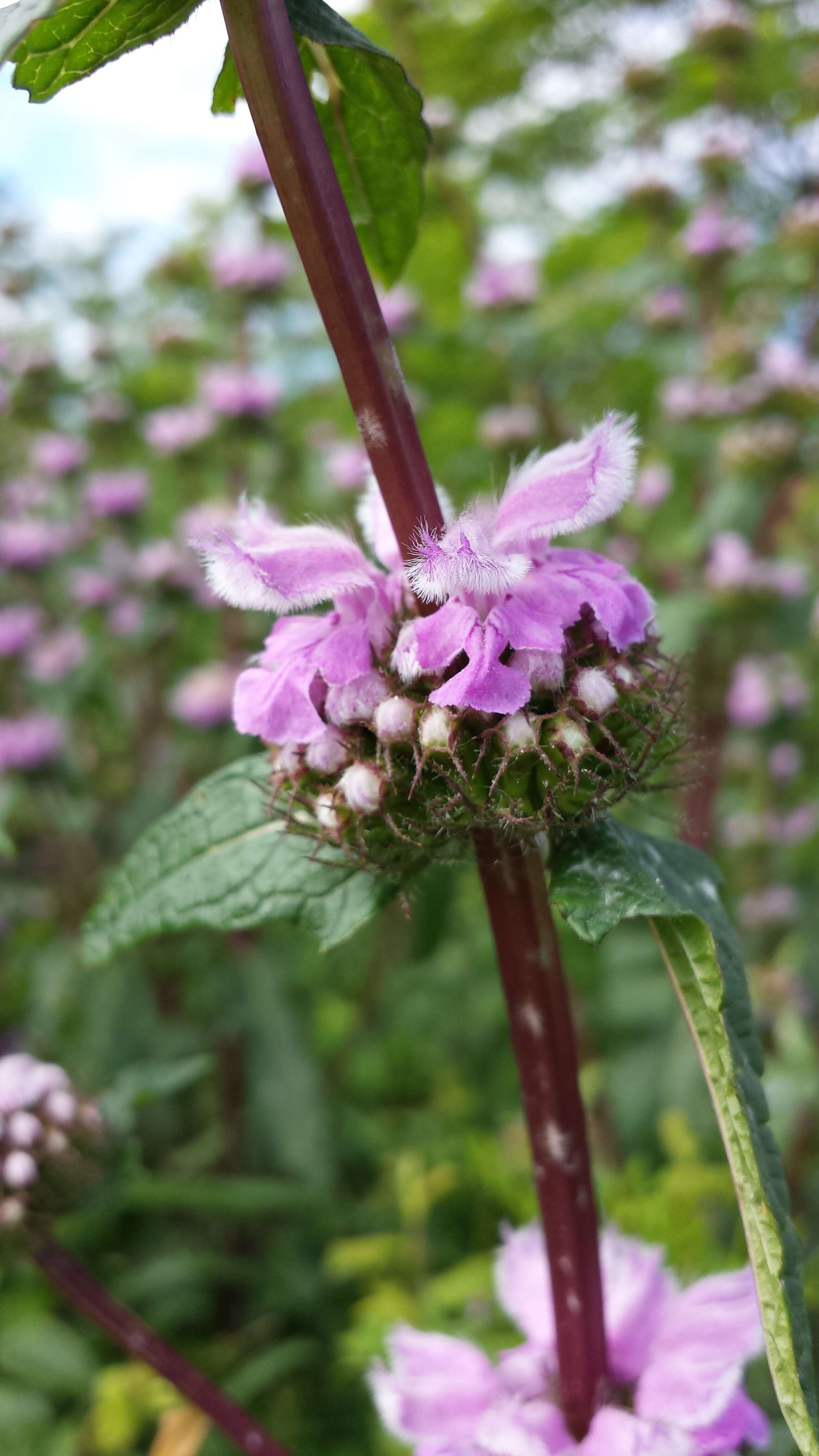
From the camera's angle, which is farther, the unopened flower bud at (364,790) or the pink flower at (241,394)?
the pink flower at (241,394)

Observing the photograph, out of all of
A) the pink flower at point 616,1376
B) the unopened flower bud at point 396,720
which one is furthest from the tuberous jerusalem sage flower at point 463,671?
the pink flower at point 616,1376

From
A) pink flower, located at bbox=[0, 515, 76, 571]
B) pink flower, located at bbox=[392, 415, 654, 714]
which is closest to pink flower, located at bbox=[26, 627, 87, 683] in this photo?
pink flower, located at bbox=[0, 515, 76, 571]

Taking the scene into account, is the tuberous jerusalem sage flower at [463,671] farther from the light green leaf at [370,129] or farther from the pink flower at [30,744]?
the pink flower at [30,744]

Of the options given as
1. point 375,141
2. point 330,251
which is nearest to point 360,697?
point 330,251

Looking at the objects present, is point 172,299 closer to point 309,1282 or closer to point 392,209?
point 309,1282

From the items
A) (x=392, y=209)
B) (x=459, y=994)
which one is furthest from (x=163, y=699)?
(x=392, y=209)

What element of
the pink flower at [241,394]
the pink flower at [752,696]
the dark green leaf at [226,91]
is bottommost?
the dark green leaf at [226,91]

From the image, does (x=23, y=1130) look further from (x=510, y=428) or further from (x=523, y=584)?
(x=510, y=428)

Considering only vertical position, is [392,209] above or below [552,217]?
below
